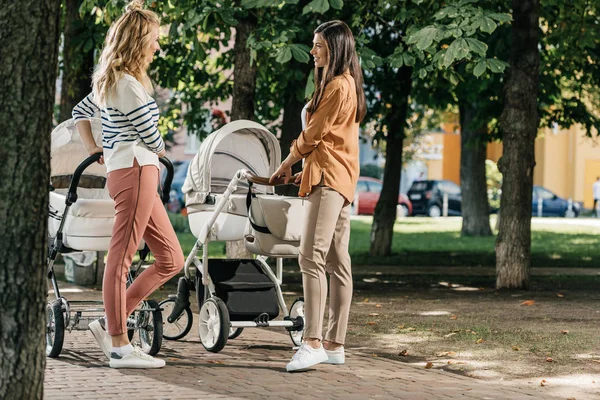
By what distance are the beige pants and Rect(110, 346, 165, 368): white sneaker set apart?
96cm

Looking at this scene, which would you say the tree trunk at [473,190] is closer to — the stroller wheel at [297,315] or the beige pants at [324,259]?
the stroller wheel at [297,315]

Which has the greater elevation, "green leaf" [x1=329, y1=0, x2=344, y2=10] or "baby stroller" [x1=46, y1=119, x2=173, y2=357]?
"green leaf" [x1=329, y1=0, x2=344, y2=10]

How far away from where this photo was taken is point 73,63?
15.9m

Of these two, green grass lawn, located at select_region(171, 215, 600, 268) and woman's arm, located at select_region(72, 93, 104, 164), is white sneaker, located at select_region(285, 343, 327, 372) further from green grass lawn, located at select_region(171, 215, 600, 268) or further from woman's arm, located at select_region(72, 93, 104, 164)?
green grass lawn, located at select_region(171, 215, 600, 268)

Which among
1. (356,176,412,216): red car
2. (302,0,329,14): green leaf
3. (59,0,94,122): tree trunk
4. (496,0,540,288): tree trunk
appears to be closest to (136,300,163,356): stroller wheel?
(302,0,329,14): green leaf

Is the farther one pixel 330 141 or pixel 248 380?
pixel 330 141

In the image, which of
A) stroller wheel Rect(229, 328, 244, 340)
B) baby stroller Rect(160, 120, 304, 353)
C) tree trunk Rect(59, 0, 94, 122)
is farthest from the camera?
tree trunk Rect(59, 0, 94, 122)

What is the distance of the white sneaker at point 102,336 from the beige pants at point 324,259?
49.3 inches

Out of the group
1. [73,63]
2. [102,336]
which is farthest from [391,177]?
[102,336]

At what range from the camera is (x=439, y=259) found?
20.8 meters

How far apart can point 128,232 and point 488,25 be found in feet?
17.5

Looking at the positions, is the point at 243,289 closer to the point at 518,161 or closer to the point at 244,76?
the point at 244,76

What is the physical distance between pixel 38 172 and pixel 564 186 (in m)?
53.8

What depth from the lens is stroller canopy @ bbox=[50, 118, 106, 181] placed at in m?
9.21
